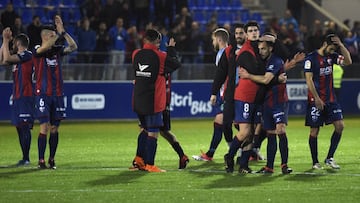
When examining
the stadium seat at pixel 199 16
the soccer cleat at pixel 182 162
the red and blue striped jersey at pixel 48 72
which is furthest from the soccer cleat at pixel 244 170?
the stadium seat at pixel 199 16

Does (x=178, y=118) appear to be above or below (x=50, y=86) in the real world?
below

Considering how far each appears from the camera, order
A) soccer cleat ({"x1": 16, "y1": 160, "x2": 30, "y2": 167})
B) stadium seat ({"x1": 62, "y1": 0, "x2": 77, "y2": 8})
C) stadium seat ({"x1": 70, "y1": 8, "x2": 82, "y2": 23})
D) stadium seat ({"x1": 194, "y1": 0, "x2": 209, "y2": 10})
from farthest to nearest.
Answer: stadium seat ({"x1": 194, "y1": 0, "x2": 209, "y2": 10})
stadium seat ({"x1": 62, "y1": 0, "x2": 77, "y2": 8})
stadium seat ({"x1": 70, "y1": 8, "x2": 82, "y2": 23})
soccer cleat ({"x1": 16, "y1": 160, "x2": 30, "y2": 167})

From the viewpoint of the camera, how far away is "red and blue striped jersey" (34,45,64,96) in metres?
15.7

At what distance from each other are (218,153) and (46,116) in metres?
4.14

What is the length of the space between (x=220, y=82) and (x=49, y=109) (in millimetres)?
2806

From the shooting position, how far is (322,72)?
15930mm

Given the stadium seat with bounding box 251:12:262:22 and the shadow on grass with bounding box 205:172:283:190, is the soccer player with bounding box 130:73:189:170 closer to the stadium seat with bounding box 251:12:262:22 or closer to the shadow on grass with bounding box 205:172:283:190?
the shadow on grass with bounding box 205:172:283:190

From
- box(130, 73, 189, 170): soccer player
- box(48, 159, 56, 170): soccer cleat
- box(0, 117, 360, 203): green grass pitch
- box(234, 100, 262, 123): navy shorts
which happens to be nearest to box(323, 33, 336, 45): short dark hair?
box(234, 100, 262, 123): navy shorts

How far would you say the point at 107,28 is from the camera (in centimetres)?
2883

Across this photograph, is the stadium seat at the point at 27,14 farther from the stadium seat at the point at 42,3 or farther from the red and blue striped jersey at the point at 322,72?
the red and blue striped jersey at the point at 322,72

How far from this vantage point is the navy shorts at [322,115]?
16.0 m

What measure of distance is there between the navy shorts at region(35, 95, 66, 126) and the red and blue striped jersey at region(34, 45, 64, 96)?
10cm

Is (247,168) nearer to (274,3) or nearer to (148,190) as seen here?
(148,190)

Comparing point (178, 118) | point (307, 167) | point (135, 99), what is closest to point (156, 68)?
point (135, 99)
